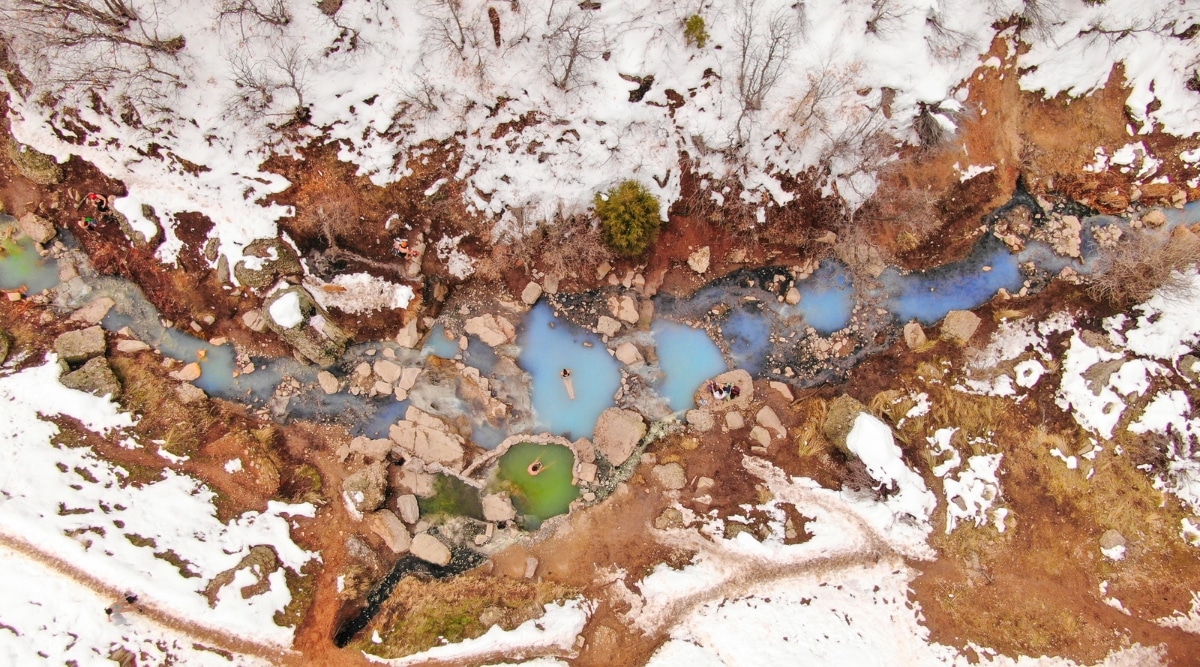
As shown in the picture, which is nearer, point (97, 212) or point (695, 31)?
point (695, 31)

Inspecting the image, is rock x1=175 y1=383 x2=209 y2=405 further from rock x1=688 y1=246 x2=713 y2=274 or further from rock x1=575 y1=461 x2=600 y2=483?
rock x1=688 y1=246 x2=713 y2=274

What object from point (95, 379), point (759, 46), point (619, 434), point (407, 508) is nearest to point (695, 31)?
point (759, 46)

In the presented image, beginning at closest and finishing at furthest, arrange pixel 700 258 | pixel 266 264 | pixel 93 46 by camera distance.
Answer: pixel 93 46
pixel 266 264
pixel 700 258

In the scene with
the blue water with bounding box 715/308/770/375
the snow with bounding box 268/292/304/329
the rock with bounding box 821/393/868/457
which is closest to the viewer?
the snow with bounding box 268/292/304/329

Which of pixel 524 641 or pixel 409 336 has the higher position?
pixel 409 336

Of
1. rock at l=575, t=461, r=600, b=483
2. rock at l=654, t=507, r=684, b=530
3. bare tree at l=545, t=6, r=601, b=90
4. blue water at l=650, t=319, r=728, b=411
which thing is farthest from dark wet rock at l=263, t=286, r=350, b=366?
rock at l=654, t=507, r=684, b=530

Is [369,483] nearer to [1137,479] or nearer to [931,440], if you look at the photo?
[931,440]

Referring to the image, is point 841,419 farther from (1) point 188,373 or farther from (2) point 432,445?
(1) point 188,373
